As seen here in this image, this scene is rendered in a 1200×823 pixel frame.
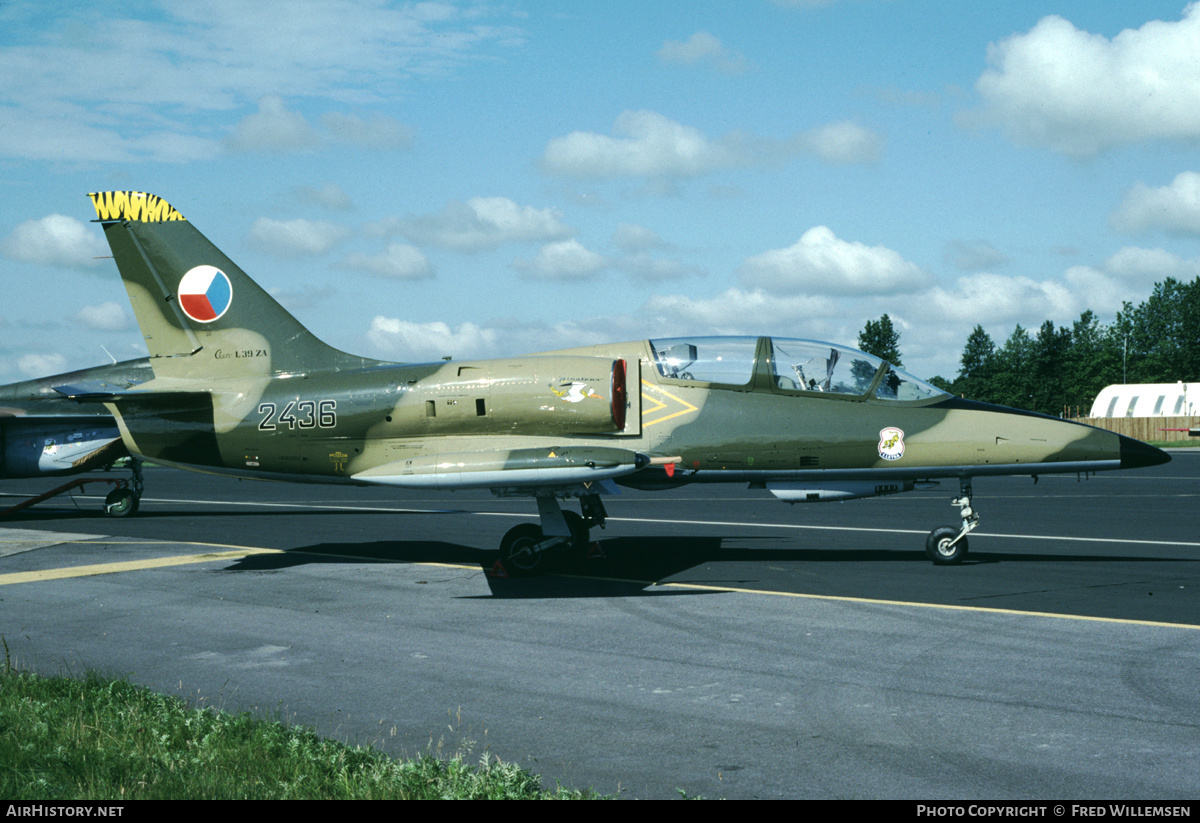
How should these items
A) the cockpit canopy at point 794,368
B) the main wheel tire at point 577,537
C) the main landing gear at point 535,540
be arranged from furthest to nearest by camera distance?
the main wheel tire at point 577,537, the cockpit canopy at point 794,368, the main landing gear at point 535,540

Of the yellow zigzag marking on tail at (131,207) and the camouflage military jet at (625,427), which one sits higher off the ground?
the yellow zigzag marking on tail at (131,207)

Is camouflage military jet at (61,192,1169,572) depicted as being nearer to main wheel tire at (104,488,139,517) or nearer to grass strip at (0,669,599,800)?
grass strip at (0,669,599,800)

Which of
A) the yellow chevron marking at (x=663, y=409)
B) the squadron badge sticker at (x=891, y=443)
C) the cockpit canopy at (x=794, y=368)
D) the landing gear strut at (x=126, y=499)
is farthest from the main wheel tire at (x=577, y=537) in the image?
the landing gear strut at (x=126, y=499)

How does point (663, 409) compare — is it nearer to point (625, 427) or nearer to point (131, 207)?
point (625, 427)

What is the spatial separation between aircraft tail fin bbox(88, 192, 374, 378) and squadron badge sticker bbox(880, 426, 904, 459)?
7.52 m

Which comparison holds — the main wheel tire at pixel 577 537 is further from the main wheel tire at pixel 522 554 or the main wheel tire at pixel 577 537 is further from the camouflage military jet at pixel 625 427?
the main wheel tire at pixel 522 554

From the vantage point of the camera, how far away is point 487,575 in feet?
41.4

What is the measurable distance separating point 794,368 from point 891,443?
5.24 ft

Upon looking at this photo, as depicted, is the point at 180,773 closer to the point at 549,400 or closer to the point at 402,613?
the point at 402,613

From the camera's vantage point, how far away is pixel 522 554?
40.8 ft

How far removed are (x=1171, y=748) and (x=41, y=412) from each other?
25810mm

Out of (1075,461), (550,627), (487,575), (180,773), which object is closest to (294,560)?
(487,575)

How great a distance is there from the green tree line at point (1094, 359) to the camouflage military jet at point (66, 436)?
10879 centimetres

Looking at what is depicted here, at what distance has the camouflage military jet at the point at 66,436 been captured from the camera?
75.4ft
